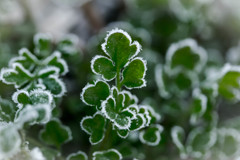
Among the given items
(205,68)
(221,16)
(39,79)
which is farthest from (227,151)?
(221,16)

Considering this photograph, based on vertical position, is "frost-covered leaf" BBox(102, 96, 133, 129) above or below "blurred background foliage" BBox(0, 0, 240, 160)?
below

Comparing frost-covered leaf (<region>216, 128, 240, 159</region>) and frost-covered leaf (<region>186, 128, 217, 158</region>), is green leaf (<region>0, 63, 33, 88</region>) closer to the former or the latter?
frost-covered leaf (<region>186, 128, 217, 158</region>)

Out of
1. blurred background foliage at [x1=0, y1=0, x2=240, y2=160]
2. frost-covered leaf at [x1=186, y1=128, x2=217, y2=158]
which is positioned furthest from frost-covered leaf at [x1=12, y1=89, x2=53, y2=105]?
frost-covered leaf at [x1=186, y1=128, x2=217, y2=158]

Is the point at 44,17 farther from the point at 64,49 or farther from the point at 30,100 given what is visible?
the point at 30,100

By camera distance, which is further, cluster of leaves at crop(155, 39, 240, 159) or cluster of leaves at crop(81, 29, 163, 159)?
cluster of leaves at crop(155, 39, 240, 159)

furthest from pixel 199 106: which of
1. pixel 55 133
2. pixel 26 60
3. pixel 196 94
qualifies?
pixel 26 60

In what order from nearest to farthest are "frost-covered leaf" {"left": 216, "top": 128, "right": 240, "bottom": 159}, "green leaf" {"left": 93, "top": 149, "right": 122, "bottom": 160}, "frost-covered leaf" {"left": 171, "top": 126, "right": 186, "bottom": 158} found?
"green leaf" {"left": 93, "top": 149, "right": 122, "bottom": 160}
"frost-covered leaf" {"left": 171, "top": 126, "right": 186, "bottom": 158}
"frost-covered leaf" {"left": 216, "top": 128, "right": 240, "bottom": 159}
